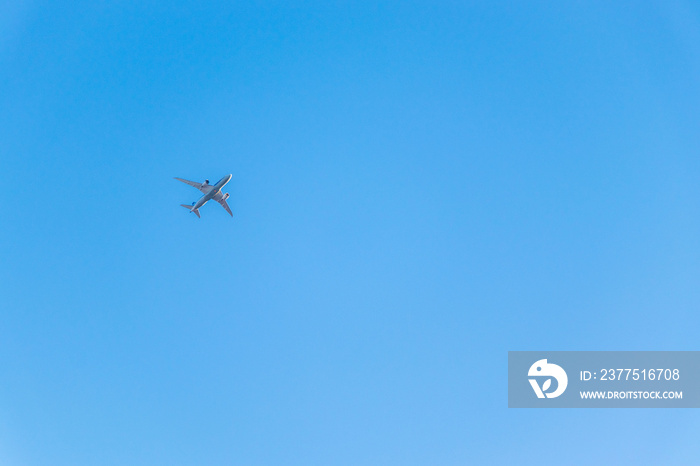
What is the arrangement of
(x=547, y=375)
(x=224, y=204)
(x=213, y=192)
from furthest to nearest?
(x=224, y=204), (x=213, y=192), (x=547, y=375)

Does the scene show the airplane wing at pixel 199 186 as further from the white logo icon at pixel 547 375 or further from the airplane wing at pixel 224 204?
the white logo icon at pixel 547 375

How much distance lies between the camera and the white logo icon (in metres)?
58.9

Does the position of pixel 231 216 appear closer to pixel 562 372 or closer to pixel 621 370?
pixel 562 372

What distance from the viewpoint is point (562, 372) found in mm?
59656

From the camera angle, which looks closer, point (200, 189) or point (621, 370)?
point (621, 370)

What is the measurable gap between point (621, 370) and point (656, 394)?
16.0 feet

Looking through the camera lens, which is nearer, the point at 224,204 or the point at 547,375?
the point at 547,375

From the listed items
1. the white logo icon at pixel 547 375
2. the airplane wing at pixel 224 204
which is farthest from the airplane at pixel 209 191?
the white logo icon at pixel 547 375

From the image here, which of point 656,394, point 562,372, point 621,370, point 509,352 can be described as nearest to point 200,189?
point 509,352

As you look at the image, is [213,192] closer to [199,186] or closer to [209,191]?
[209,191]

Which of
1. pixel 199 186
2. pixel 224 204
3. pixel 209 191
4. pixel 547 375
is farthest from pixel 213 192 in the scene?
pixel 547 375

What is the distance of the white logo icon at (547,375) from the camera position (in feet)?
193

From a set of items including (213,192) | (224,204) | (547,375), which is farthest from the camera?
(224,204)

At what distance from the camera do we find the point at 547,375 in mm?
60031
